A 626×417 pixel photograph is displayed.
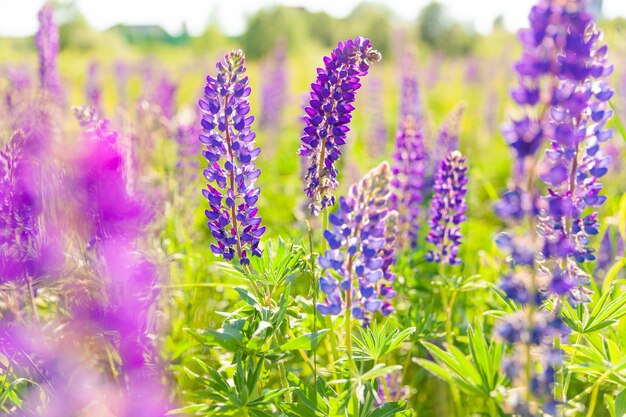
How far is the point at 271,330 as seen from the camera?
1.63m

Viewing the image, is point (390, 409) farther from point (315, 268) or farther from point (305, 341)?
point (315, 268)

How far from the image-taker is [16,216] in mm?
1751

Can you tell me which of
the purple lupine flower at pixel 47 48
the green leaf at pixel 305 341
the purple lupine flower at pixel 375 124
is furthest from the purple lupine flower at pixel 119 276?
the purple lupine flower at pixel 375 124

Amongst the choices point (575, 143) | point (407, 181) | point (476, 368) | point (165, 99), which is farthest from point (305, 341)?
point (165, 99)

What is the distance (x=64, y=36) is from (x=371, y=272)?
53260mm

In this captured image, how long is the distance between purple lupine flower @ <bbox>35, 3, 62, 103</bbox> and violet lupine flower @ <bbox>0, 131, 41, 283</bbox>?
1678 mm

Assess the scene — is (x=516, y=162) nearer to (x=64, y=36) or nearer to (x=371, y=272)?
(x=371, y=272)

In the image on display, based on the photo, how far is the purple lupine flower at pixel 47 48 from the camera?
3400 millimetres

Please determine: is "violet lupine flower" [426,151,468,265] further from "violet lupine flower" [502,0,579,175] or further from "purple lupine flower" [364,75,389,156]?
"purple lupine flower" [364,75,389,156]

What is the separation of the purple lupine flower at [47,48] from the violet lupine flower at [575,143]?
110 inches

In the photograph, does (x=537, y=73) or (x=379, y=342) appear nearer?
(x=537, y=73)

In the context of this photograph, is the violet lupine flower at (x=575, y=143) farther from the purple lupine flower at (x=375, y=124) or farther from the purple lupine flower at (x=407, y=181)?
the purple lupine flower at (x=375, y=124)

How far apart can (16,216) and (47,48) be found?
6.71ft

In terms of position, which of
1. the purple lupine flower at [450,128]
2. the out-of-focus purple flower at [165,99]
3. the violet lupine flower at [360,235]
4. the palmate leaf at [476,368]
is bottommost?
the palmate leaf at [476,368]
